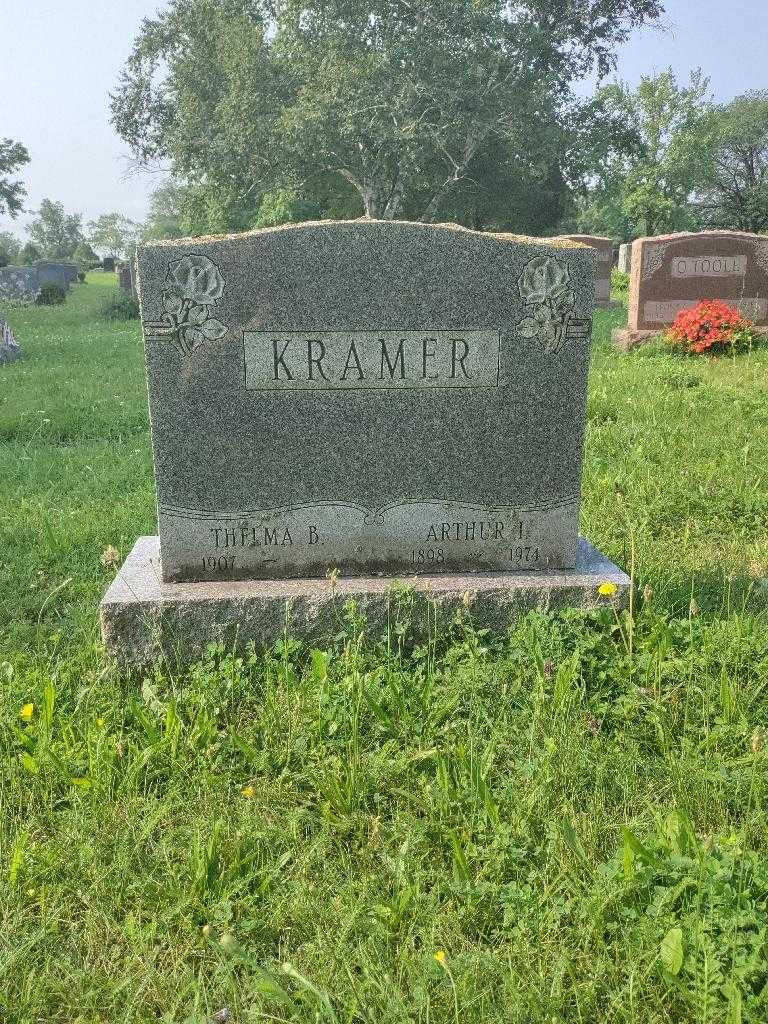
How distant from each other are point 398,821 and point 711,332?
32.0ft

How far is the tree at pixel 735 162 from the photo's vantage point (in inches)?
2103

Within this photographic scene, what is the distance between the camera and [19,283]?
30531 mm

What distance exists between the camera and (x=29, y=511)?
4766mm

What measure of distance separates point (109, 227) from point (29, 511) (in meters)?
158

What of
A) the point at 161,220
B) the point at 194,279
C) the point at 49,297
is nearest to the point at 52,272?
the point at 49,297

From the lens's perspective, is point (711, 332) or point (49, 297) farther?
point (49, 297)

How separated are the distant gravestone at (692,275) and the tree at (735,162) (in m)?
45.5

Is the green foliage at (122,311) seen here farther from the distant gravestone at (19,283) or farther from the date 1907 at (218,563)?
the date 1907 at (218,563)

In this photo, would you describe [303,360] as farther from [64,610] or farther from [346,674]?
[64,610]

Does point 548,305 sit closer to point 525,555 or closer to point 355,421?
point 355,421

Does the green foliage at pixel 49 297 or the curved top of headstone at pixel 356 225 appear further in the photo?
the green foliage at pixel 49 297

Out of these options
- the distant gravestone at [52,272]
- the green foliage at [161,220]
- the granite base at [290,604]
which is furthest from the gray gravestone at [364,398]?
the green foliage at [161,220]

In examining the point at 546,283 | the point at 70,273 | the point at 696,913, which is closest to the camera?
the point at 696,913

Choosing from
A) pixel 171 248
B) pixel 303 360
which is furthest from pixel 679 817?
pixel 171 248
